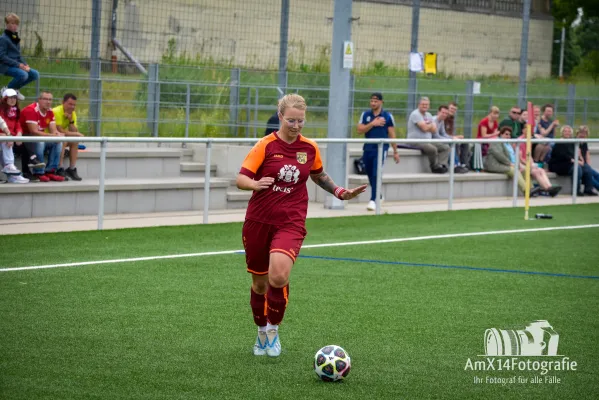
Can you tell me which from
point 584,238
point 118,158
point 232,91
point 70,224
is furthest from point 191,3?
point 584,238

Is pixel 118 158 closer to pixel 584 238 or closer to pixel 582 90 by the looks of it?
pixel 584 238

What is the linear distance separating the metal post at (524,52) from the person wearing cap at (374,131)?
7.33m

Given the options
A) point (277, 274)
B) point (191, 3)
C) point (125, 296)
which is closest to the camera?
point (277, 274)

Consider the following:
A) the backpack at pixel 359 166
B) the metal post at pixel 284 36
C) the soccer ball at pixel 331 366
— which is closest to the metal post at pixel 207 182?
the backpack at pixel 359 166

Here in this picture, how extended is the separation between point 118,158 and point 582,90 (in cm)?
1445

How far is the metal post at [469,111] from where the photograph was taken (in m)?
22.7

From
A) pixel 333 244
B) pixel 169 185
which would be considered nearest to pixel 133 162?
pixel 169 185

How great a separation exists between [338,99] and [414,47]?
4145 millimetres

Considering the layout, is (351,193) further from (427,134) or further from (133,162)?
(427,134)

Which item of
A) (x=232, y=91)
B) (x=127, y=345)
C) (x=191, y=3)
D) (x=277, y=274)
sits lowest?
(x=127, y=345)

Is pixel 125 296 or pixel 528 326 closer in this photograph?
pixel 528 326

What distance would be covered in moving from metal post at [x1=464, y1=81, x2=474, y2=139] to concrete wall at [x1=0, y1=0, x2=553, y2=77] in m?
1.38

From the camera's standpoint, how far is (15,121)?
48.4ft

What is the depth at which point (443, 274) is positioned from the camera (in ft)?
35.8
